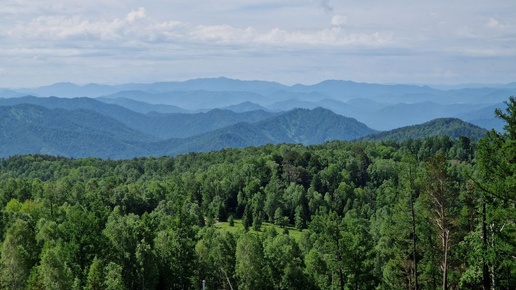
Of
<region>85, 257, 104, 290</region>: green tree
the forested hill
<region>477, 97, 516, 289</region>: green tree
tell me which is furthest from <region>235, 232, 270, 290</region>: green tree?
<region>477, 97, 516, 289</region>: green tree

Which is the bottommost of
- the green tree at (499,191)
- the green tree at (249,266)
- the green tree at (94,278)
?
the green tree at (249,266)

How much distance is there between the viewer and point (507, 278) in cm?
3127

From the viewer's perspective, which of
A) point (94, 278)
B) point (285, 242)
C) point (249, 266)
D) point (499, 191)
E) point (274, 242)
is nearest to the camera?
point (499, 191)

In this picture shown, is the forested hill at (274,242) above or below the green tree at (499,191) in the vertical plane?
below

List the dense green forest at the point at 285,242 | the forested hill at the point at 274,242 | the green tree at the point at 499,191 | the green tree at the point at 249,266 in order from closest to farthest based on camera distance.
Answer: the green tree at the point at 499,191, the dense green forest at the point at 285,242, the forested hill at the point at 274,242, the green tree at the point at 249,266

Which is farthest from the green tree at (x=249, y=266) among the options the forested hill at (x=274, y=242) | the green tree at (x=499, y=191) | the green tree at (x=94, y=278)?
the green tree at (x=499, y=191)

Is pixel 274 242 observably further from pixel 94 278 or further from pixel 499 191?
pixel 499 191

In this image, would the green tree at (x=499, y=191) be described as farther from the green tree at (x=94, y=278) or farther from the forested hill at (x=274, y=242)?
the green tree at (x=94, y=278)

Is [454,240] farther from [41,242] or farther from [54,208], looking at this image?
[54,208]

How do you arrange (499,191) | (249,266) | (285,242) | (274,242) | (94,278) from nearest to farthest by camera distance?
(499,191) < (94,278) < (249,266) < (274,242) < (285,242)

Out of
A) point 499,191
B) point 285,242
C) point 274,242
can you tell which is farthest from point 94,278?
point 499,191

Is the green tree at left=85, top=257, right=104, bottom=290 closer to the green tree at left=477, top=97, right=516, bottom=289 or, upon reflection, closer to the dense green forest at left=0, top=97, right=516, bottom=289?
the dense green forest at left=0, top=97, right=516, bottom=289

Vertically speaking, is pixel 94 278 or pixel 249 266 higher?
pixel 94 278

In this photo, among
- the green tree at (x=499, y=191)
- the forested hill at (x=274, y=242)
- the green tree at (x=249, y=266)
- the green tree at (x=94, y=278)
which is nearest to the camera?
the green tree at (x=499, y=191)
